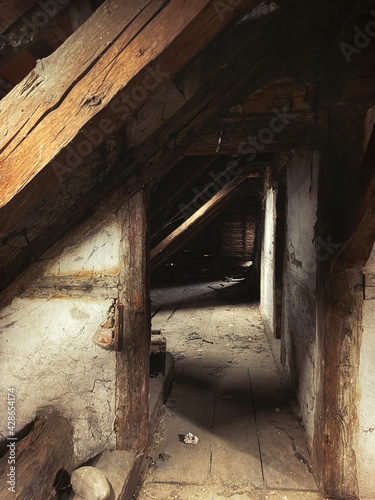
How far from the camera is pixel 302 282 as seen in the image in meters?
2.62

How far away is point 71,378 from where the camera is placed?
194 centimetres

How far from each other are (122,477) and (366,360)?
151cm

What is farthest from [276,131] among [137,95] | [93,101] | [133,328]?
[133,328]

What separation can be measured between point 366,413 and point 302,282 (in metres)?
1.06

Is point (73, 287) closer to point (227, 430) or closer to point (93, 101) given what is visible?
point (93, 101)

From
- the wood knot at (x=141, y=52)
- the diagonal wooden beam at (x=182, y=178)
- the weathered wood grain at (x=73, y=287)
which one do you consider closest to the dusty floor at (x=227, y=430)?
the weathered wood grain at (x=73, y=287)

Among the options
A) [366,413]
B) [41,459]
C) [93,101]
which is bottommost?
[41,459]

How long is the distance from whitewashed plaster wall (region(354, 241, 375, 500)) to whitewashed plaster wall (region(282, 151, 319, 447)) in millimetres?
350

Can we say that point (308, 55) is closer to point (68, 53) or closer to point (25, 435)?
point (68, 53)

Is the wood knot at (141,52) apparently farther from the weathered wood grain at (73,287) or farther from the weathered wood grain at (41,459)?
the weathered wood grain at (41,459)

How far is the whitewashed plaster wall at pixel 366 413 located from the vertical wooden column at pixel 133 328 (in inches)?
49.6

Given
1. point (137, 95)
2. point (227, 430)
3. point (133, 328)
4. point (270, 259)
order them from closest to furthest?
point (137, 95), point (133, 328), point (227, 430), point (270, 259)

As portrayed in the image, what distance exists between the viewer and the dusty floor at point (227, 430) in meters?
1.97

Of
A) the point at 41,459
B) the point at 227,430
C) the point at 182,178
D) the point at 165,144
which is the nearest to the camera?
the point at 41,459
